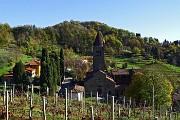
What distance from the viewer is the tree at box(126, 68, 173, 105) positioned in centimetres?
4603

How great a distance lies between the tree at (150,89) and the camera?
46.0 m

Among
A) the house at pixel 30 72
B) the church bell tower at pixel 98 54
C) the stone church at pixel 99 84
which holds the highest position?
the church bell tower at pixel 98 54

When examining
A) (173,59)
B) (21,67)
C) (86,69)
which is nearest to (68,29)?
(173,59)

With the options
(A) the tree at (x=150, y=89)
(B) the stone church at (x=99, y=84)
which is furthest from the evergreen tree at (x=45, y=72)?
(B) the stone church at (x=99, y=84)

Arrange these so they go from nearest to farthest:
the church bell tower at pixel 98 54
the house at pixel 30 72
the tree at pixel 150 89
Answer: the tree at pixel 150 89, the house at pixel 30 72, the church bell tower at pixel 98 54

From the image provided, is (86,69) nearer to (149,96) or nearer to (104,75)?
(104,75)

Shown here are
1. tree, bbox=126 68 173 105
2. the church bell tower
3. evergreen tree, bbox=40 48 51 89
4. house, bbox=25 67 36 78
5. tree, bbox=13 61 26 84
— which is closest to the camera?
tree, bbox=126 68 173 105

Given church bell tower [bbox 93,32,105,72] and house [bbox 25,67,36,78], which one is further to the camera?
church bell tower [bbox 93,32,105,72]

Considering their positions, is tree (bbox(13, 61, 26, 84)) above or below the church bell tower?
below

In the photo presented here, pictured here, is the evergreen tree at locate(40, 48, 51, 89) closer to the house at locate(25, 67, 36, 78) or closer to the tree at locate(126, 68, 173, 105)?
the house at locate(25, 67, 36, 78)

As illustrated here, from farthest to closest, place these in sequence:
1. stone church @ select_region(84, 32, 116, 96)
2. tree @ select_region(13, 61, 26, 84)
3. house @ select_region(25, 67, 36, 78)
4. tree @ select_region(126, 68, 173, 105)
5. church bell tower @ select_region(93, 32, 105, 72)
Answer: church bell tower @ select_region(93, 32, 105, 72) → stone church @ select_region(84, 32, 116, 96) → house @ select_region(25, 67, 36, 78) → tree @ select_region(13, 61, 26, 84) → tree @ select_region(126, 68, 173, 105)

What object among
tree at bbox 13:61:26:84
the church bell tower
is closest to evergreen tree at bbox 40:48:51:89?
tree at bbox 13:61:26:84

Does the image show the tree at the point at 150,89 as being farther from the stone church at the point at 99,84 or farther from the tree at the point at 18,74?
the tree at the point at 18,74

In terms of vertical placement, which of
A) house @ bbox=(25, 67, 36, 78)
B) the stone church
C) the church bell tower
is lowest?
the stone church
